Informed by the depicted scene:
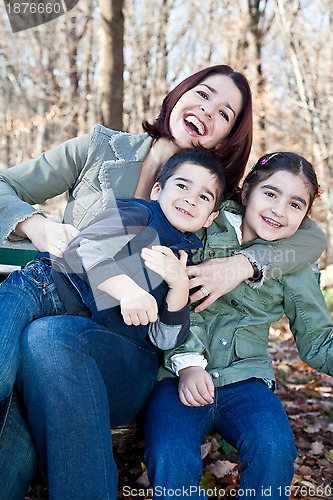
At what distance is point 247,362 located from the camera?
7.09ft

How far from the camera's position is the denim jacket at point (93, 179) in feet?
7.54

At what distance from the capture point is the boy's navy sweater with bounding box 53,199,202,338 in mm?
1820

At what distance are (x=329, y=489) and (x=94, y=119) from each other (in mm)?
5869

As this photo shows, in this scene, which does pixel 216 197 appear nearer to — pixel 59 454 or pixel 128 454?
pixel 59 454

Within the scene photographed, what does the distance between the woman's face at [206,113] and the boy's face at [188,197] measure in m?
0.30

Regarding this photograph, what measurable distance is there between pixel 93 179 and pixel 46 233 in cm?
51

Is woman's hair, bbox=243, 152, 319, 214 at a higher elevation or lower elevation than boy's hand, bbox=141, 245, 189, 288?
higher

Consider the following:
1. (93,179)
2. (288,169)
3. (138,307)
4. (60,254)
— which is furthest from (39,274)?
(288,169)

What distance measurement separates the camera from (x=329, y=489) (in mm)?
2500

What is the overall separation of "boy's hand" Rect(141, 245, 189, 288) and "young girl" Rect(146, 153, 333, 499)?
1.09 feet

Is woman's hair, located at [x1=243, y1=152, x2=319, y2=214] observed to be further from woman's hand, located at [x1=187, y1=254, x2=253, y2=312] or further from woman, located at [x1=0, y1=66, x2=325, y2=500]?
woman's hand, located at [x1=187, y1=254, x2=253, y2=312]

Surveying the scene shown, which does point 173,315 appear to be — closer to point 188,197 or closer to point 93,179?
point 188,197

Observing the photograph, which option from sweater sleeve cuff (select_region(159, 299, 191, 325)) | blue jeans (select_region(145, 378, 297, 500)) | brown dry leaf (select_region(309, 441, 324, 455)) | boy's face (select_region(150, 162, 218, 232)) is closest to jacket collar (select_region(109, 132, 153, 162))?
boy's face (select_region(150, 162, 218, 232))

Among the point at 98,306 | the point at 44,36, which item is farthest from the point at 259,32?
the point at 98,306
